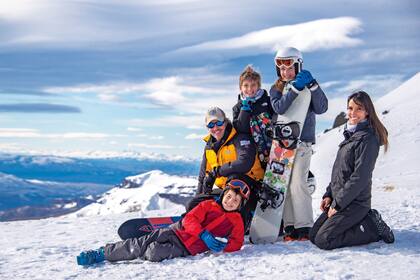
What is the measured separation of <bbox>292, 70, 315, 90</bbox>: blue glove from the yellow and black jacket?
3.94 feet

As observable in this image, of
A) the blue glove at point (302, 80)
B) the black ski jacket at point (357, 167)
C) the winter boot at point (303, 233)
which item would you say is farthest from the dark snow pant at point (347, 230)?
the blue glove at point (302, 80)

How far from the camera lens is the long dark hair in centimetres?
644

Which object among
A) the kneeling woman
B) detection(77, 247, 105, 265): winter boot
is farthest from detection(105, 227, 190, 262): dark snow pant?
the kneeling woman

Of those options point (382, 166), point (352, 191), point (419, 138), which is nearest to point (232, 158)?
point (352, 191)

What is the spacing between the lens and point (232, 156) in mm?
7520

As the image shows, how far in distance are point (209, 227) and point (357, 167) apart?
2.31 m

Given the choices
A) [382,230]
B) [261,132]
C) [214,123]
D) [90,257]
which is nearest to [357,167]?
[382,230]

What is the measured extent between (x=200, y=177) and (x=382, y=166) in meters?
20.8

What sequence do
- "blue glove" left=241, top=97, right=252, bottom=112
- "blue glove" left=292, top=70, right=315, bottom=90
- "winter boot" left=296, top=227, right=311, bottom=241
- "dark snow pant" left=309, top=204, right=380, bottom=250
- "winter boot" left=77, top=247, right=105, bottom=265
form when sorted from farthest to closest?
"blue glove" left=241, top=97, right=252, bottom=112 < "winter boot" left=296, top=227, right=311, bottom=241 < "blue glove" left=292, top=70, right=315, bottom=90 < "winter boot" left=77, top=247, right=105, bottom=265 < "dark snow pant" left=309, top=204, right=380, bottom=250

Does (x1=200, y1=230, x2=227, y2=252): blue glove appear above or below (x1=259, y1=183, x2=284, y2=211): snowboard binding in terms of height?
below

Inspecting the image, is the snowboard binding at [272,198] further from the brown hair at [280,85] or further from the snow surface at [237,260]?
the brown hair at [280,85]

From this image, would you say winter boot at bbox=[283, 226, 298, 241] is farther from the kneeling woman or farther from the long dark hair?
the long dark hair

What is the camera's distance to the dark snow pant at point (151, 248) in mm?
6434

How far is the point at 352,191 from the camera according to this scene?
20.7 feet
